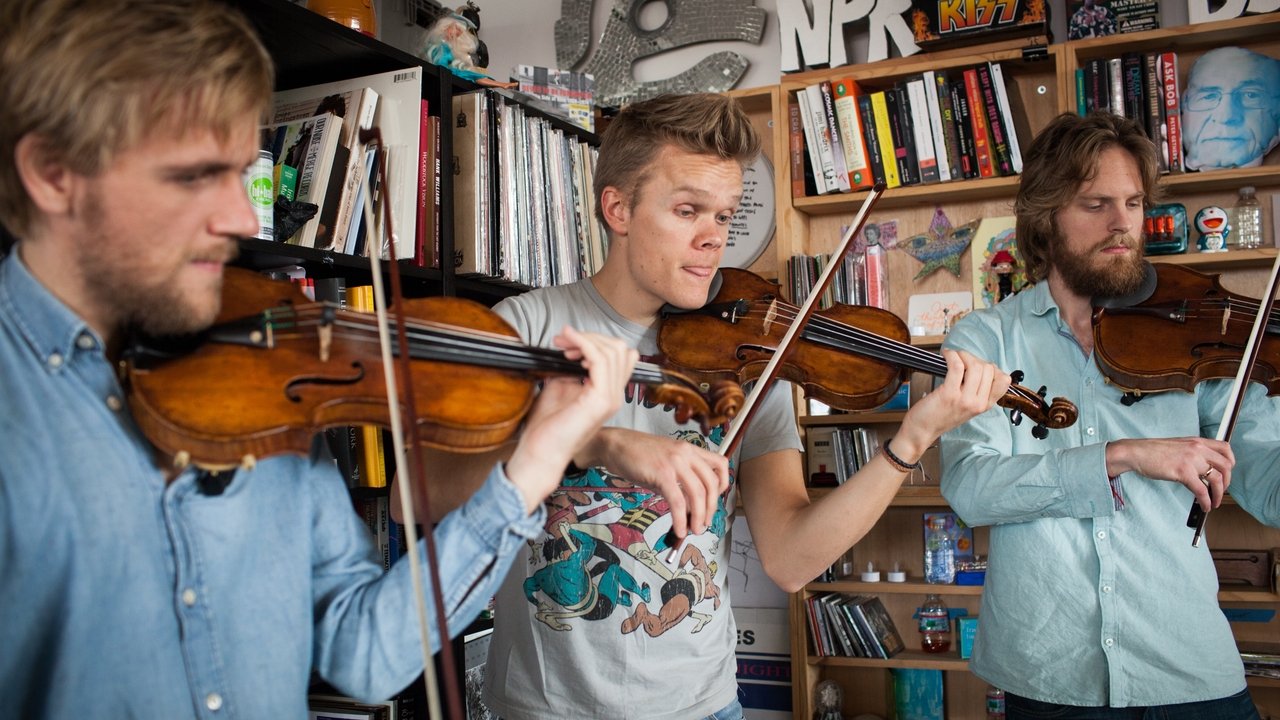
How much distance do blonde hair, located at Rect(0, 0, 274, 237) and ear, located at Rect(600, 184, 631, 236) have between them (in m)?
0.86

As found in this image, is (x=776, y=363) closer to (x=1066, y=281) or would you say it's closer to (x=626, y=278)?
(x=626, y=278)

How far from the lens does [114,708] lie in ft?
2.81

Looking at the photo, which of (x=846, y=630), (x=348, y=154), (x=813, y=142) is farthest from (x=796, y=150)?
(x=348, y=154)

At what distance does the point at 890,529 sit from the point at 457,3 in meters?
2.47

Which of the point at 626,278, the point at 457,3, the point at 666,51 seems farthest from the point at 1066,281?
the point at 457,3

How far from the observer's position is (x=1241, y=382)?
1693 millimetres

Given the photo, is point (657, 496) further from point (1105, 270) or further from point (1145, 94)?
point (1145, 94)

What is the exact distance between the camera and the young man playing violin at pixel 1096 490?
1699mm

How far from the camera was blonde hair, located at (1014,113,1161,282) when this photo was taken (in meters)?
1.94

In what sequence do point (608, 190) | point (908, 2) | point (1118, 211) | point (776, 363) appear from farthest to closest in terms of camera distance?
point (908, 2) < point (1118, 211) < point (608, 190) < point (776, 363)

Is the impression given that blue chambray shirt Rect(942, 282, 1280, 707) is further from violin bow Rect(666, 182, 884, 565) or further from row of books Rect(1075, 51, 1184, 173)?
row of books Rect(1075, 51, 1184, 173)

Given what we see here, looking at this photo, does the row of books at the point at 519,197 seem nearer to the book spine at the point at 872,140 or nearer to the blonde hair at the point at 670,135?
the blonde hair at the point at 670,135

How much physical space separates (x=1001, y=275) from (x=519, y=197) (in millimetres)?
1564

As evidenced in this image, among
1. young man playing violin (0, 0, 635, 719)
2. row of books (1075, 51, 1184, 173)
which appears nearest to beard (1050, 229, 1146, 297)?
row of books (1075, 51, 1184, 173)
